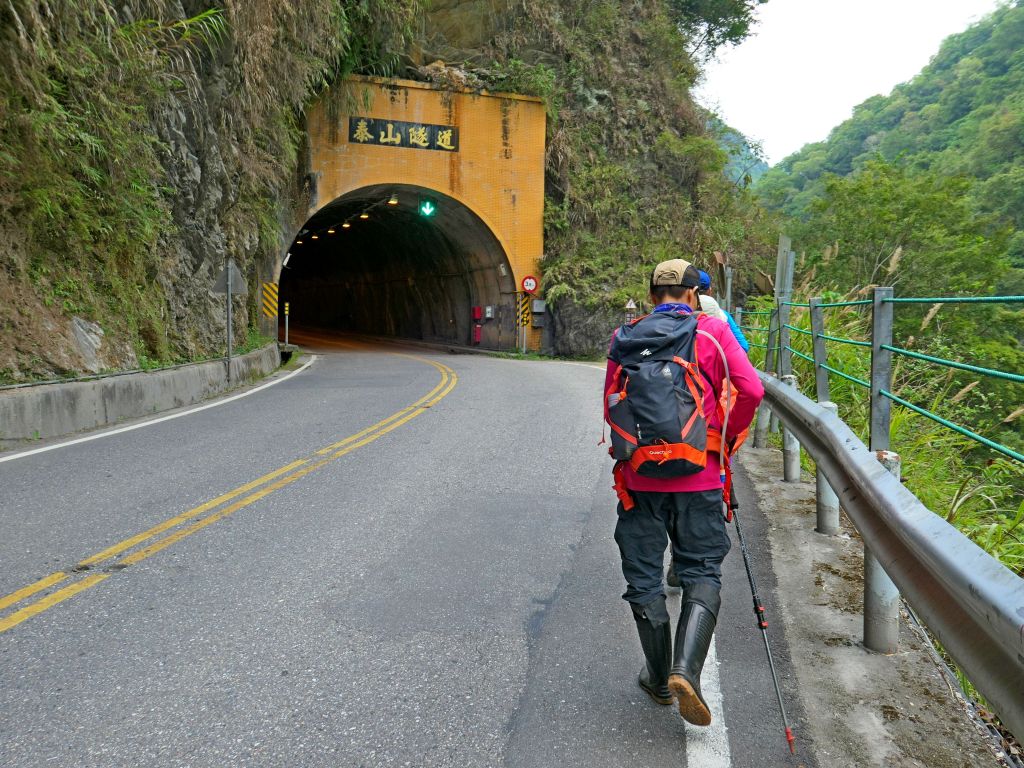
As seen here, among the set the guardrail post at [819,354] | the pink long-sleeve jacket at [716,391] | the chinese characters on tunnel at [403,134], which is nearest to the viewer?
the pink long-sleeve jacket at [716,391]

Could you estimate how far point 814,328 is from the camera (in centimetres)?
595

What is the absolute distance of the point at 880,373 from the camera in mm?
3889

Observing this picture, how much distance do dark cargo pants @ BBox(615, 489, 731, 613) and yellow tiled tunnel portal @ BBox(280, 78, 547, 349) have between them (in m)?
24.9

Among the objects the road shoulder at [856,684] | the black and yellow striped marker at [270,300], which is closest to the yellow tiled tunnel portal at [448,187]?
the black and yellow striped marker at [270,300]

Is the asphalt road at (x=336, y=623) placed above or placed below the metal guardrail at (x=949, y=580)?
below

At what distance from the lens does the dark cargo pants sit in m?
3.19

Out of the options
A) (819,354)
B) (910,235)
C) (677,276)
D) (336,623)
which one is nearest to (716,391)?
(677,276)

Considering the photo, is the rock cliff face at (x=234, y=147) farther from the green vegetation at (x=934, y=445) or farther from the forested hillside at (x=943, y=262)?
the green vegetation at (x=934, y=445)

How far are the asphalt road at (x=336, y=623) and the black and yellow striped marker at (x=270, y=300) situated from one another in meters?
17.9

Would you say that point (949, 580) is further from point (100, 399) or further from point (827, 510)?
point (100, 399)

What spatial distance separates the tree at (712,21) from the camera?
3719cm

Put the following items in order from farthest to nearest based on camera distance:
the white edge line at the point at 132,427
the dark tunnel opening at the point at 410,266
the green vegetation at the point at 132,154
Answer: the dark tunnel opening at the point at 410,266 → the green vegetation at the point at 132,154 → the white edge line at the point at 132,427

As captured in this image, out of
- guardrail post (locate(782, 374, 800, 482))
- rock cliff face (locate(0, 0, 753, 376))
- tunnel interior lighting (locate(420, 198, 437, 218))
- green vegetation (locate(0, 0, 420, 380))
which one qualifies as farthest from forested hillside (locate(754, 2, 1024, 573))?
tunnel interior lighting (locate(420, 198, 437, 218))

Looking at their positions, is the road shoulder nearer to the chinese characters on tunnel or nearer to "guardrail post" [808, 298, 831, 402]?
"guardrail post" [808, 298, 831, 402]
